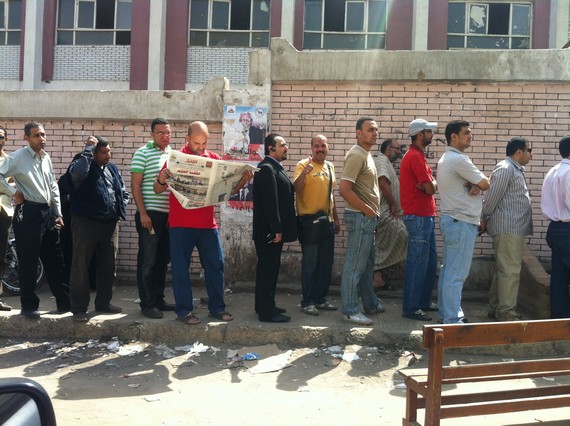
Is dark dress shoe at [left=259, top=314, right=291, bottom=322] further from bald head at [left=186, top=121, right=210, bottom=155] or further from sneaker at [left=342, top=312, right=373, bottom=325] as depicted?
bald head at [left=186, top=121, right=210, bottom=155]

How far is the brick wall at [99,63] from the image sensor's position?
726 inches

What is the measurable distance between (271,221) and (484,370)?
9.39ft

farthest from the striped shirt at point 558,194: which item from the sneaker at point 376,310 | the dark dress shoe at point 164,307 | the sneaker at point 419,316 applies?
the dark dress shoe at point 164,307

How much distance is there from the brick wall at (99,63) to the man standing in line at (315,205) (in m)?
13.9

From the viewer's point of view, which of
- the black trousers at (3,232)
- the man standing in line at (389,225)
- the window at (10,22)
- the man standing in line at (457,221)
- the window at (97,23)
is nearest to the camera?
the man standing in line at (457,221)

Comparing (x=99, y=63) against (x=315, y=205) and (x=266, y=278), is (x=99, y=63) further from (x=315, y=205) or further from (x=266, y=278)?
(x=266, y=278)

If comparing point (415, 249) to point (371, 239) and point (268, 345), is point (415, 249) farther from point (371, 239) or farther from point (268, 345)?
point (268, 345)

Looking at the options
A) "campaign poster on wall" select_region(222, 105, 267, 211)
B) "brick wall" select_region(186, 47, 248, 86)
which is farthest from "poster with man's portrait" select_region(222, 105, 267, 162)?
"brick wall" select_region(186, 47, 248, 86)

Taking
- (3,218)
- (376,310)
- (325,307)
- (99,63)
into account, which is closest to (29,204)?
(3,218)

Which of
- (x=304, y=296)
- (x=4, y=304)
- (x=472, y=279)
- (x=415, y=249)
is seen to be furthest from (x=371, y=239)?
(x=4, y=304)

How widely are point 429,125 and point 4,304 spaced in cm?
489

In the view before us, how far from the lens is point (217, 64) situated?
59.0ft

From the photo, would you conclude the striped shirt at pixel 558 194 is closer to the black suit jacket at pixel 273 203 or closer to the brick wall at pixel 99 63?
the black suit jacket at pixel 273 203

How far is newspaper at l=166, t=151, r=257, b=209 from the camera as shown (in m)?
5.33
